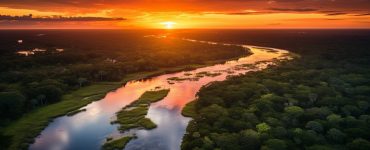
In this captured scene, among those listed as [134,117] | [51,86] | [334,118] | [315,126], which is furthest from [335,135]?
[51,86]

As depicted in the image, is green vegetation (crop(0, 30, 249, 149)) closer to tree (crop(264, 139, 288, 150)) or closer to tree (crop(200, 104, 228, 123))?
tree (crop(200, 104, 228, 123))

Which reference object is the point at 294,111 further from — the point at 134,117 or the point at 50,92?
the point at 50,92

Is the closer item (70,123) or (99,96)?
(70,123)

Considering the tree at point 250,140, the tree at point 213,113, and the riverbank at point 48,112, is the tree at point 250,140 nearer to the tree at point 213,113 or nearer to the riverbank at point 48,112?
the tree at point 213,113

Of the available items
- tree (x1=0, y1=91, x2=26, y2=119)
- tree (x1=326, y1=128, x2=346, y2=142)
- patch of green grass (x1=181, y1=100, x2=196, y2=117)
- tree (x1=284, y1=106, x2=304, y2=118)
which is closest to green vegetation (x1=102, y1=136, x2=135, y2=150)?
patch of green grass (x1=181, y1=100, x2=196, y2=117)

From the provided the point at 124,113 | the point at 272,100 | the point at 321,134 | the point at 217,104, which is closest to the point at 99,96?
the point at 124,113

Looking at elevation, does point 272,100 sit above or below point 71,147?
above

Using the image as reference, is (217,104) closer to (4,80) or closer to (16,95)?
(16,95)
